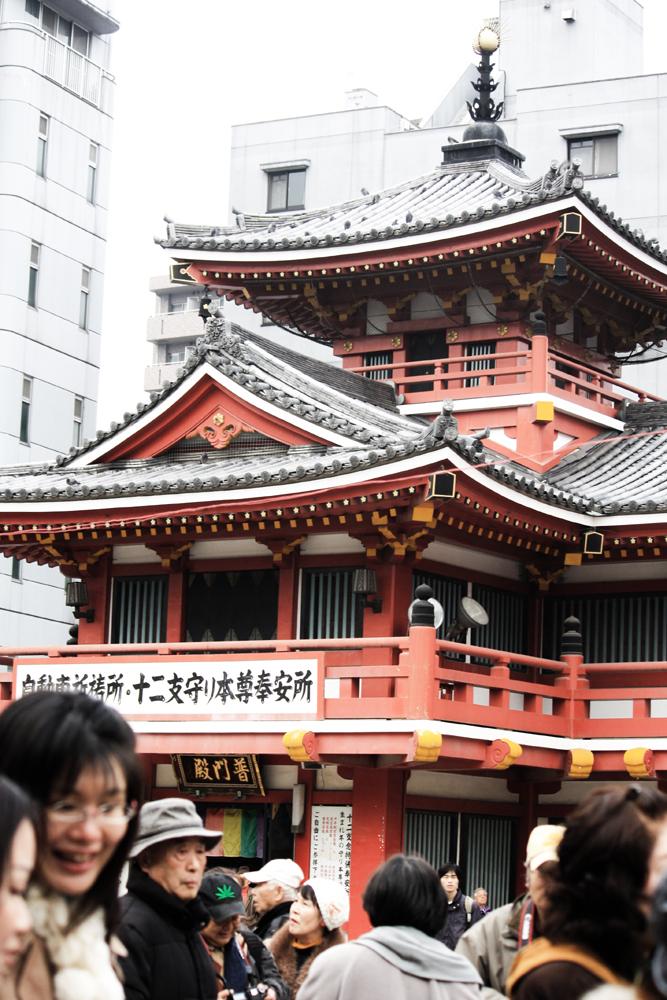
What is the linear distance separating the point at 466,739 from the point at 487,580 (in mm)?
2846

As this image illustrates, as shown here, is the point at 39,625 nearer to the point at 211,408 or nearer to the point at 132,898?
the point at 211,408

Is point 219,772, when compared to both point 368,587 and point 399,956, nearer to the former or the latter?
point 368,587

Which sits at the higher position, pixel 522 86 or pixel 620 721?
pixel 522 86

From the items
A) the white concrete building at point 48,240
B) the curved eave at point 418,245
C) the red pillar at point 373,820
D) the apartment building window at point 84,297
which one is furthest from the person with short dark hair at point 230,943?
the apartment building window at point 84,297

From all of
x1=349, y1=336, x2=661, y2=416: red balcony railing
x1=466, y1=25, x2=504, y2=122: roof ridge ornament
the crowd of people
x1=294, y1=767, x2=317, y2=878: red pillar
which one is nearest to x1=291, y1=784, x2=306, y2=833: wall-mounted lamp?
x1=294, y1=767, x2=317, y2=878: red pillar

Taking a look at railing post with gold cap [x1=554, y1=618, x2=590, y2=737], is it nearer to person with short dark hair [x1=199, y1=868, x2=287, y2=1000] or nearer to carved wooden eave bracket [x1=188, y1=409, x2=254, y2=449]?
carved wooden eave bracket [x1=188, y1=409, x2=254, y2=449]

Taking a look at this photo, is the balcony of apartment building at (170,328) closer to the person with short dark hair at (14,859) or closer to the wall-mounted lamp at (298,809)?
the wall-mounted lamp at (298,809)

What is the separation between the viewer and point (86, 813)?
13.7 ft

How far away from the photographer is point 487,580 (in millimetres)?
20281

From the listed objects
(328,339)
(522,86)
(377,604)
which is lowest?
(377,604)

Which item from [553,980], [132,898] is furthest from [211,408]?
[553,980]

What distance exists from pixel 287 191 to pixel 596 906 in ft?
142

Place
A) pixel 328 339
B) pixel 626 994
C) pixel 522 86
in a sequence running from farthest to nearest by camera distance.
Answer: pixel 522 86, pixel 328 339, pixel 626 994

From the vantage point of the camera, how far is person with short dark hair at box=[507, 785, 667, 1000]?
4227 millimetres
